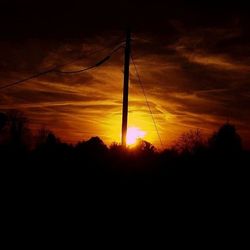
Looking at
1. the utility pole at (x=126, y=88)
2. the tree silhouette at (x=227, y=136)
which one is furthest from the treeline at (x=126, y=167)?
the tree silhouette at (x=227, y=136)

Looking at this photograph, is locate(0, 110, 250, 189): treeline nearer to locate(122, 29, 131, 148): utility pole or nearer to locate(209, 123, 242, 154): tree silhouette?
locate(122, 29, 131, 148): utility pole

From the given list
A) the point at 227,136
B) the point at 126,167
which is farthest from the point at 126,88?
the point at 227,136

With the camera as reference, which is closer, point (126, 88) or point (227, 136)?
point (126, 88)

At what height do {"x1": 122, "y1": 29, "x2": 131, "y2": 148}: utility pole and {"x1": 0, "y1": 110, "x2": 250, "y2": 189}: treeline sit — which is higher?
{"x1": 122, "y1": 29, "x2": 131, "y2": 148}: utility pole

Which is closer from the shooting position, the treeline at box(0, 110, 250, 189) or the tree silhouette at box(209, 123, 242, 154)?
the treeline at box(0, 110, 250, 189)

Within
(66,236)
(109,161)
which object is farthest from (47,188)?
(66,236)

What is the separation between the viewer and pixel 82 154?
21.9 meters

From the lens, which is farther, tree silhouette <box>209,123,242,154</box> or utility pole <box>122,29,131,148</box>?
tree silhouette <box>209,123,242,154</box>

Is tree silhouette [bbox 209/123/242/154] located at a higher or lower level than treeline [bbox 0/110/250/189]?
higher

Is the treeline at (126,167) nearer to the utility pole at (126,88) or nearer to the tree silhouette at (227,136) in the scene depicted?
the utility pole at (126,88)

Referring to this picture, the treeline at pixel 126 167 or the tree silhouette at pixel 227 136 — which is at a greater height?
the tree silhouette at pixel 227 136

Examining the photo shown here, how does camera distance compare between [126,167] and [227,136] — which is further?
[227,136]

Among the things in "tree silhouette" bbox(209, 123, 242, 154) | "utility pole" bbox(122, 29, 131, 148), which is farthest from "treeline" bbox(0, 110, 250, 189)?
"tree silhouette" bbox(209, 123, 242, 154)

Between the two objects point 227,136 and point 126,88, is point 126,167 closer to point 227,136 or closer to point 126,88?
point 126,88
